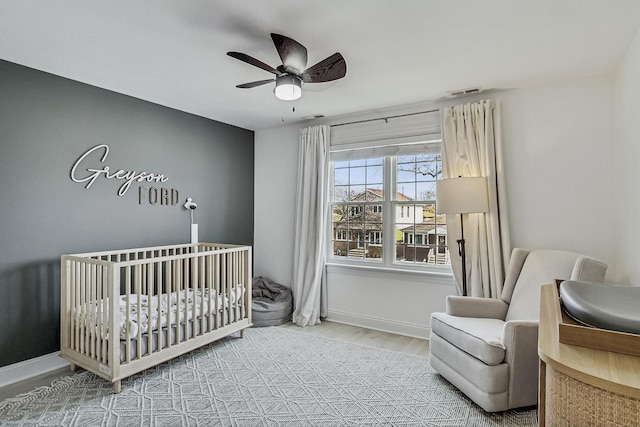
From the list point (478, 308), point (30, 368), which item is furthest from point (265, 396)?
point (30, 368)

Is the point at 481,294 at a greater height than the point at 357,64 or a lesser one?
lesser

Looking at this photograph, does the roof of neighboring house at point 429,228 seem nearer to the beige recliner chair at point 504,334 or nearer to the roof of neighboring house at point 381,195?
the roof of neighboring house at point 381,195

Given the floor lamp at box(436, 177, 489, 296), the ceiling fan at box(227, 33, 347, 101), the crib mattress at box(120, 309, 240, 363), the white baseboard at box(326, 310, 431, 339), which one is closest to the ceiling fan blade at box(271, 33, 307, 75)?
the ceiling fan at box(227, 33, 347, 101)

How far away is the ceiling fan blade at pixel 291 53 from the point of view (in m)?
1.93

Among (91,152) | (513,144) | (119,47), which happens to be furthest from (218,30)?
(513,144)

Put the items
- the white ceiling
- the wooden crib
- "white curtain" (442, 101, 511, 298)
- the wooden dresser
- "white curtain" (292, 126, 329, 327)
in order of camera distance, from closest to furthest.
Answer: the wooden dresser < the white ceiling < the wooden crib < "white curtain" (442, 101, 511, 298) < "white curtain" (292, 126, 329, 327)

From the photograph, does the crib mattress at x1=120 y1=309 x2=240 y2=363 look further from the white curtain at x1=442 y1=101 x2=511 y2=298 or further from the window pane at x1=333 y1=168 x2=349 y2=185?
the white curtain at x1=442 y1=101 x2=511 y2=298

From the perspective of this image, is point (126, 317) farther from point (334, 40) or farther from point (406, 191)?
point (406, 191)

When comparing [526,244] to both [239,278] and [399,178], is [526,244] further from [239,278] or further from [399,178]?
[239,278]

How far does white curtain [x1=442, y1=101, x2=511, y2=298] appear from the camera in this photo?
2.99 meters

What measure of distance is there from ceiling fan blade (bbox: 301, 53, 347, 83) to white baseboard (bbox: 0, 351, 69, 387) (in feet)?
9.42

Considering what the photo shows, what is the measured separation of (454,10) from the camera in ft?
6.12

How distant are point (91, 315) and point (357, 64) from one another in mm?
2611

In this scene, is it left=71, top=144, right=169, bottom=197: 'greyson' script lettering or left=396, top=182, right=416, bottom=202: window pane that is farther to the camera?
left=396, top=182, right=416, bottom=202: window pane
